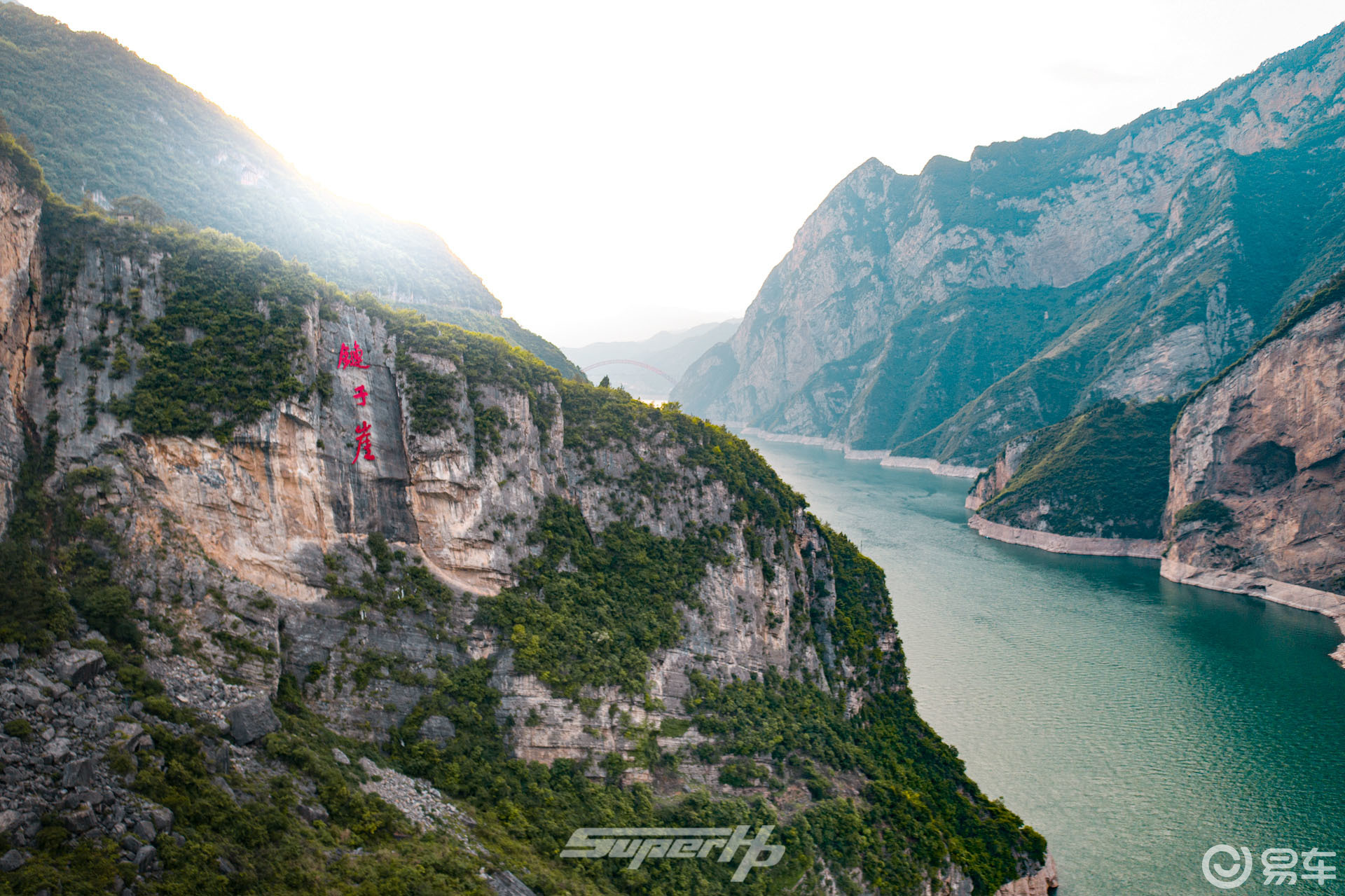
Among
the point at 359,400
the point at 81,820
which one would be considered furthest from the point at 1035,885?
the point at 359,400

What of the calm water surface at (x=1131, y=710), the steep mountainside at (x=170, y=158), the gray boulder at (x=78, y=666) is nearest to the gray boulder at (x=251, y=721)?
the gray boulder at (x=78, y=666)

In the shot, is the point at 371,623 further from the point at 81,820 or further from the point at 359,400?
the point at 81,820

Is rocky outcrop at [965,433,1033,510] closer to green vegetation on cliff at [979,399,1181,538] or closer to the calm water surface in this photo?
green vegetation on cliff at [979,399,1181,538]

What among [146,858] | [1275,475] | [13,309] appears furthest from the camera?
[1275,475]

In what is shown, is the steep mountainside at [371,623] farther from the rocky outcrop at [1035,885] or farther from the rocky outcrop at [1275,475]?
the rocky outcrop at [1275,475]

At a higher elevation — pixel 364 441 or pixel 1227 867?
pixel 364 441

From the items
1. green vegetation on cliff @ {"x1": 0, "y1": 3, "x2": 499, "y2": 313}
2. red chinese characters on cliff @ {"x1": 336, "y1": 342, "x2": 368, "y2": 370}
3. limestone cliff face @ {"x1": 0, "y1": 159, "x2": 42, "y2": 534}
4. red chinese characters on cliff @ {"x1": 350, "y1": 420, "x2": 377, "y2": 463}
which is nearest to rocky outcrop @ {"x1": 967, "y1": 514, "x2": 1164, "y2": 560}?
green vegetation on cliff @ {"x1": 0, "y1": 3, "x2": 499, "y2": 313}

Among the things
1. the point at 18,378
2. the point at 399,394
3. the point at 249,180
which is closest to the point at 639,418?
the point at 399,394
